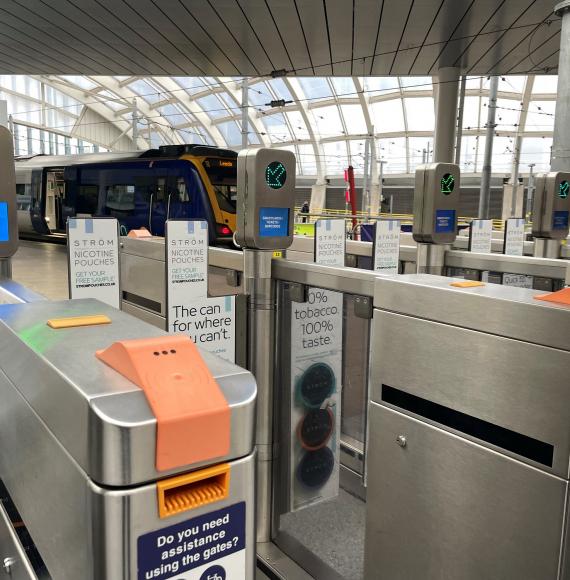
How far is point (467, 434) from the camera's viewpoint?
1970mm

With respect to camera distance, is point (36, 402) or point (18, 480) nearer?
point (36, 402)

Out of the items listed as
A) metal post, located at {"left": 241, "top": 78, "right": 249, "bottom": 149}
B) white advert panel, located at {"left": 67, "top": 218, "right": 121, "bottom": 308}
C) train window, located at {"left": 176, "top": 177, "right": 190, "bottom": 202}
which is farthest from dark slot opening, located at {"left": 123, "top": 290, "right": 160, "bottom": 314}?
metal post, located at {"left": 241, "top": 78, "right": 249, "bottom": 149}

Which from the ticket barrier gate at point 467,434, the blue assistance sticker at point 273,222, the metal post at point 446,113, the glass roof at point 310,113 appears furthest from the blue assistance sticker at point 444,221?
the glass roof at point 310,113

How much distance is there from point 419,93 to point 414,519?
28246 millimetres

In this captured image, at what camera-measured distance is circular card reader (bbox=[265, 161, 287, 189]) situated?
2.91m

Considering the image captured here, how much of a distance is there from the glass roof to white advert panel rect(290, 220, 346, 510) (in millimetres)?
22788

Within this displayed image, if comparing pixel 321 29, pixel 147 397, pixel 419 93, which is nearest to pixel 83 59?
pixel 321 29

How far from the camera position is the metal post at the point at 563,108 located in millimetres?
4961

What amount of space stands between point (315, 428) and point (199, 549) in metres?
2.40

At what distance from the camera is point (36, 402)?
→ 941mm

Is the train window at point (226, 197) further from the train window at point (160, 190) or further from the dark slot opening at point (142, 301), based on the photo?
the dark slot opening at point (142, 301)

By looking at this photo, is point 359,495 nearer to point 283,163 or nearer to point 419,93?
point 283,163

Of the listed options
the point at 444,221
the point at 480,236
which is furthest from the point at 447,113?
the point at 444,221

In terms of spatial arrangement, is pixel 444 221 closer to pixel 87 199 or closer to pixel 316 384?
pixel 316 384
